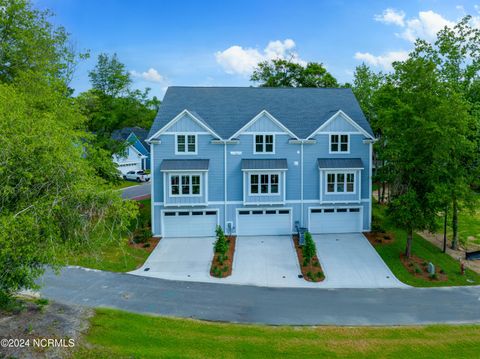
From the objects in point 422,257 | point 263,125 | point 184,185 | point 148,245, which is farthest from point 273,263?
point 263,125

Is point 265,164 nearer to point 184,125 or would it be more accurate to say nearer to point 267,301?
point 184,125

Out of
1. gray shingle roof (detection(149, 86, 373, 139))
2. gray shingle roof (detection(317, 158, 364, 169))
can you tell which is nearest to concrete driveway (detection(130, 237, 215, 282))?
gray shingle roof (detection(149, 86, 373, 139))

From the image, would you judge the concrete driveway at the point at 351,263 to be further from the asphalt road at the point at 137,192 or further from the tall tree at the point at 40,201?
the asphalt road at the point at 137,192

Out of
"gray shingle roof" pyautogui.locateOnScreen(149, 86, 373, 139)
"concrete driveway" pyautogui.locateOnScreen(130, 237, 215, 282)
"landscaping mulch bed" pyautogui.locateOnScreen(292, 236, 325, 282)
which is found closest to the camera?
"landscaping mulch bed" pyautogui.locateOnScreen(292, 236, 325, 282)

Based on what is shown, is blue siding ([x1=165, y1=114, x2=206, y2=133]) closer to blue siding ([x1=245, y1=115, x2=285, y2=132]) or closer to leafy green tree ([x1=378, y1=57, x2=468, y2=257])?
blue siding ([x1=245, y1=115, x2=285, y2=132])

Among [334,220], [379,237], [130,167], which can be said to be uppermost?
[130,167]

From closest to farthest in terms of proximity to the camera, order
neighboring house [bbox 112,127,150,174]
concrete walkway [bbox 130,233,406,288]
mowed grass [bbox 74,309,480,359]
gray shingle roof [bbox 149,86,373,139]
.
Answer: mowed grass [bbox 74,309,480,359] → concrete walkway [bbox 130,233,406,288] → gray shingle roof [bbox 149,86,373,139] → neighboring house [bbox 112,127,150,174]
